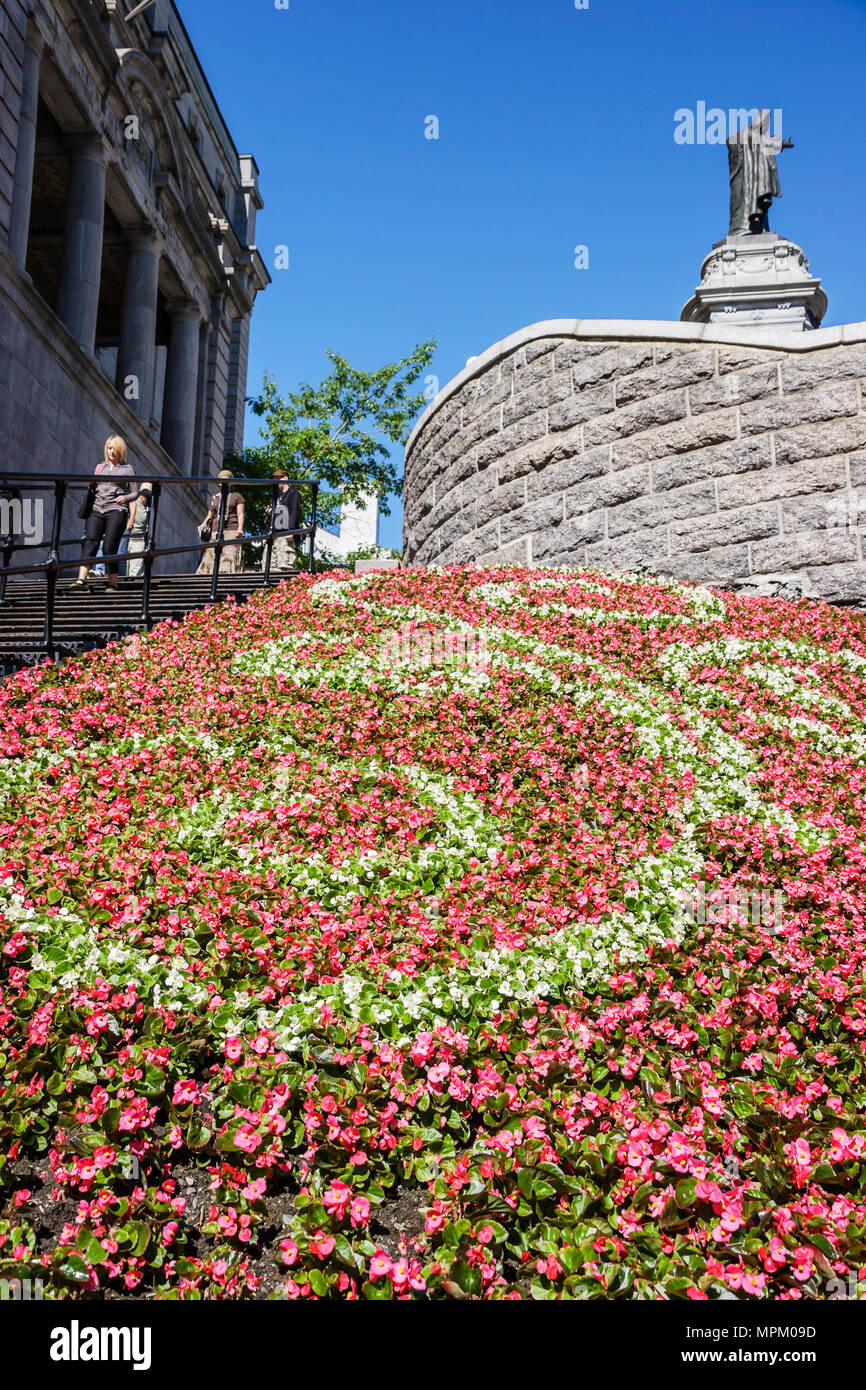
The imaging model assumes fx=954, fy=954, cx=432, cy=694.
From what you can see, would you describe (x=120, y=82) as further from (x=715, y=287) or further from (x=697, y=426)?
(x=697, y=426)

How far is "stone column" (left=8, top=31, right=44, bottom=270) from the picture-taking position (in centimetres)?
1697

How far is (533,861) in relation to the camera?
4770 mm

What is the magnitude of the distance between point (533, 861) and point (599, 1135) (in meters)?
1.71

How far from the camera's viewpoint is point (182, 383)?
92.2ft

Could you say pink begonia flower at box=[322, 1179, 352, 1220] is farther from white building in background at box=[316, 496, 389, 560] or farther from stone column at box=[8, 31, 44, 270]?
white building in background at box=[316, 496, 389, 560]

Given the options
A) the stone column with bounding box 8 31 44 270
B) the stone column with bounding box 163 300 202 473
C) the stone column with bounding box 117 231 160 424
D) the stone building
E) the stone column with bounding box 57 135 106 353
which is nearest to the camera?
the stone column with bounding box 8 31 44 270

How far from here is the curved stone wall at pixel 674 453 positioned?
1004 centimetres

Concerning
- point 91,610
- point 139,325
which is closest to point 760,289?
point 91,610

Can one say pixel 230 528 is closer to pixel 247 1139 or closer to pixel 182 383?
pixel 247 1139

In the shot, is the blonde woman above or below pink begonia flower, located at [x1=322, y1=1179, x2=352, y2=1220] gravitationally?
above

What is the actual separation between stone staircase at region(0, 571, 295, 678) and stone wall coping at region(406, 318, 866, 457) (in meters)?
4.21

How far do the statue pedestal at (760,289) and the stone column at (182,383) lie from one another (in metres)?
17.8

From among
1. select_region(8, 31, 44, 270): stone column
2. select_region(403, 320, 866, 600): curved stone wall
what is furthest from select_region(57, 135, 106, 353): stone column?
select_region(403, 320, 866, 600): curved stone wall

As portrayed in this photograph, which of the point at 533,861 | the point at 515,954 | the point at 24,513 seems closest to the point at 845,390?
the point at 533,861
